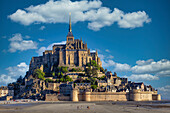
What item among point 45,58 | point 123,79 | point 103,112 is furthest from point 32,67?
point 103,112

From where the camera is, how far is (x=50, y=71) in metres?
109

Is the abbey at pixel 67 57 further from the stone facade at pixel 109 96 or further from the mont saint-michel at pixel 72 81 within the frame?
the stone facade at pixel 109 96

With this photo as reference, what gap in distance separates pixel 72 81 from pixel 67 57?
1839cm

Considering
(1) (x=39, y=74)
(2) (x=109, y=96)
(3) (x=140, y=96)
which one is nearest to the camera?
(2) (x=109, y=96)

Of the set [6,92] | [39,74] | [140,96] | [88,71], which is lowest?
[140,96]

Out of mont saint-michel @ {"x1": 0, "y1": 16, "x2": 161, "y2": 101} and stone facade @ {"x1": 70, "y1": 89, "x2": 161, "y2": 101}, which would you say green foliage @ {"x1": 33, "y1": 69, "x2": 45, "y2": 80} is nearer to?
mont saint-michel @ {"x1": 0, "y1": 16, "x2": 161, "y2": 101}

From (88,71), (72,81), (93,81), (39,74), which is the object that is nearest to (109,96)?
(93,81)

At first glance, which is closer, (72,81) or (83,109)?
(83,109)

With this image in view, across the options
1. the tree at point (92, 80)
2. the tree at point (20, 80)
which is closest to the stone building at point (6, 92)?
the tree at point (20, 80)

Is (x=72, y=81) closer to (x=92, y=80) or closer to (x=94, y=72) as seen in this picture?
(x=92, y=80)

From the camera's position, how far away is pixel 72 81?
96.4 meters

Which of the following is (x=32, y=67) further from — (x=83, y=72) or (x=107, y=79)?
(x=107, y=79)

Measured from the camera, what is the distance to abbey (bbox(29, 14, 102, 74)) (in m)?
112

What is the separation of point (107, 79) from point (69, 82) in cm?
1606
